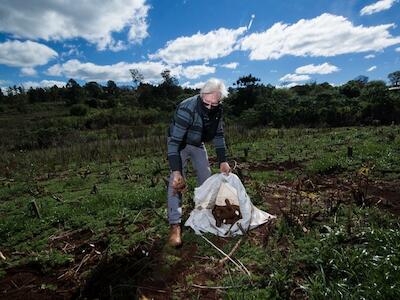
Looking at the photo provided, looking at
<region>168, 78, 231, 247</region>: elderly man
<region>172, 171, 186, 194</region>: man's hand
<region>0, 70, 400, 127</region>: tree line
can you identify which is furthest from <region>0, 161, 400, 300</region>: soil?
<region>0, 70, 400, 127</region>: tree line

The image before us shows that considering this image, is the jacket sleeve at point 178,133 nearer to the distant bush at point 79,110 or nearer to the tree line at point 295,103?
the tree line at point 295,103

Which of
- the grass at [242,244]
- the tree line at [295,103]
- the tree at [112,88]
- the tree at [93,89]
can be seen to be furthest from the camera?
the tree at [112,88]

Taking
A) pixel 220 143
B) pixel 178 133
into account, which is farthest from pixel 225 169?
pixel 178 133

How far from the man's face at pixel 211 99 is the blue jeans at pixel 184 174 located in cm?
68

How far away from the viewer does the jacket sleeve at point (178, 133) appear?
13.4 feet

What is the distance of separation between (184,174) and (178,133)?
0.73 meters

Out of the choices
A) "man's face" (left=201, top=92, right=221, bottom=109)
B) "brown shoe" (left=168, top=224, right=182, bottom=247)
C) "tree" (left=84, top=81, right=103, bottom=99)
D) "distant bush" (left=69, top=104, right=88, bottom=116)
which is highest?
"tree" (left=84, top=81, right=103, bottom=99)

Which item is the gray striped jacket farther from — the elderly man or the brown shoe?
the brown shoe

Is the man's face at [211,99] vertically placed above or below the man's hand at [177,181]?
above

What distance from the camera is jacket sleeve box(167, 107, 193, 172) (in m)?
4.08

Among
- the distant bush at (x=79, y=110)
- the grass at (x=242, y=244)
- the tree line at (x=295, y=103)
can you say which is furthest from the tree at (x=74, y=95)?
the grass at (x=242, y=244)

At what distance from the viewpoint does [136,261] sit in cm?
388

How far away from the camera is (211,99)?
4.03m

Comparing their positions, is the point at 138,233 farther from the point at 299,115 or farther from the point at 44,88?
the point at 44,88
